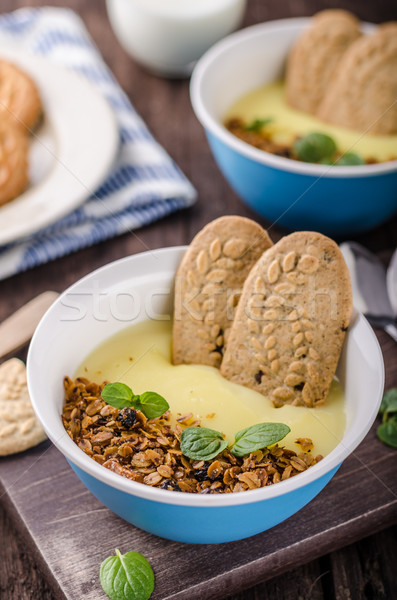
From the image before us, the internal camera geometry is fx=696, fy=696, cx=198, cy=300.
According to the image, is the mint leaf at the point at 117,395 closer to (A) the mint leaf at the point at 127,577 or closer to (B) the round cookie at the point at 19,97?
(A) the mint leaf at the point at 127,577

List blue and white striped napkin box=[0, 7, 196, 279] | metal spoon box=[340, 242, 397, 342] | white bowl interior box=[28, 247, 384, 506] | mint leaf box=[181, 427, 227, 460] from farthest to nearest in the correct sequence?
blue and white striped napkin box=[0, 7, 196, 279] < metal spoon box=[340, 242, 397, 342] < mint leaf box=[181, 427, 227, 460] < white bowl interior box=[28, 247, 384, 506]

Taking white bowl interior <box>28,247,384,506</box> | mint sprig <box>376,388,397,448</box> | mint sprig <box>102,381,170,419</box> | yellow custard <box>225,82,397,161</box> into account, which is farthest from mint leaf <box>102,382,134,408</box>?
yellow custard <box>225,82,397,161</box>

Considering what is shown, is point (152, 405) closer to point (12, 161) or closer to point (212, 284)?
point (212, 284)

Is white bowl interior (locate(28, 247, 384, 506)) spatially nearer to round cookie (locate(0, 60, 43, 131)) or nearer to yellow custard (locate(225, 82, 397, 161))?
yellow custard (locate(225, 82, 397, 161))

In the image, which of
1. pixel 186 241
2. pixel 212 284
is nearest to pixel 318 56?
pixel 186 241

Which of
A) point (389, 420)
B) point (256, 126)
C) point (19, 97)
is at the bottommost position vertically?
point (389, 420)

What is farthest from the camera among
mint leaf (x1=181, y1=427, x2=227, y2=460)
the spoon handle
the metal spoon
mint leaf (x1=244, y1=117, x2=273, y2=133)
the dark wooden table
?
mint leaf (x1=244, y1=117, x2=273, y2=133)
